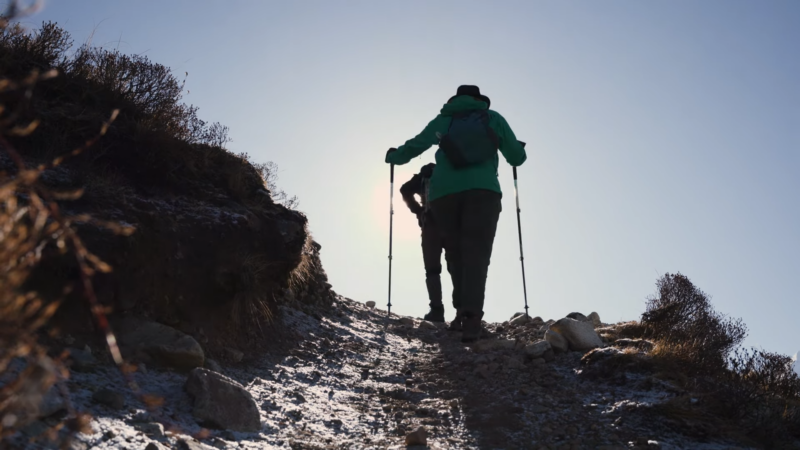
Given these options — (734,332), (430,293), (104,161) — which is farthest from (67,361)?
(734,332)

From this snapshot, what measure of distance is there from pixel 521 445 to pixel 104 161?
3.92 m

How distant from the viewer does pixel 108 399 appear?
324 cm

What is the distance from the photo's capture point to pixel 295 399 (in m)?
4.62

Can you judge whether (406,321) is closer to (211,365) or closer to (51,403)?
(211,365)

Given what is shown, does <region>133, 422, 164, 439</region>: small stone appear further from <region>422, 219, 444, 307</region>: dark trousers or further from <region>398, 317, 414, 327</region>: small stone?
<region>422, 219, 444, 307</region>: dark trousers

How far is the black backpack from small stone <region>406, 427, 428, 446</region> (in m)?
3.58

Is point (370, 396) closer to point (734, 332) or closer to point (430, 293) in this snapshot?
point (430, 293)

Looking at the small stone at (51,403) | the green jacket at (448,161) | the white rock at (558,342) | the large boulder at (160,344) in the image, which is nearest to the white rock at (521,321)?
the green jacket at (448,161)

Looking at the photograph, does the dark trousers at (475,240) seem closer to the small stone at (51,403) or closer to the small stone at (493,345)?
the small stone at (493,345)

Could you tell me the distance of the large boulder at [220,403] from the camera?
3646 mm

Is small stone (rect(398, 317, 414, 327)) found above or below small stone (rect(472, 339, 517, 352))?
above

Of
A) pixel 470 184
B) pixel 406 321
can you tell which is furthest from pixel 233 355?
pixel 406 321

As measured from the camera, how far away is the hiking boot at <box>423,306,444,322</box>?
941cm

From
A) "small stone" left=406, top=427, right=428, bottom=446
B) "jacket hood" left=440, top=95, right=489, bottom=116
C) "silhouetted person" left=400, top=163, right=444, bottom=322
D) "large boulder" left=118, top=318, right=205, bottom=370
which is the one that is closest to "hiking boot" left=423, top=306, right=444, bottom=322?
"silhouetted person" left=400, top=163, right=444, bottom=322
